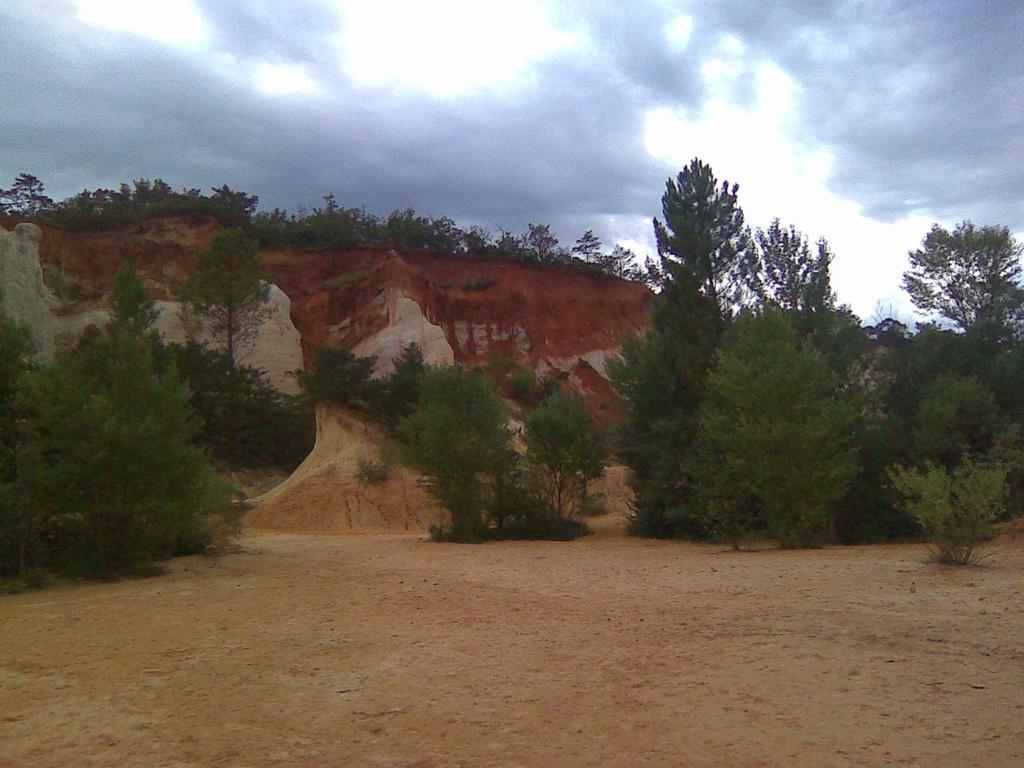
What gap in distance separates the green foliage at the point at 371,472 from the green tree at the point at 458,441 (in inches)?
400

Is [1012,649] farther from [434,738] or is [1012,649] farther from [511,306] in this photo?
[511,306]

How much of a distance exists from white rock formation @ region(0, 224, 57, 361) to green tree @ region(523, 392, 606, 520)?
31382 mm

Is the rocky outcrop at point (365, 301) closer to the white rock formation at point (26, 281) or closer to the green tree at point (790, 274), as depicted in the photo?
the white rock formation at point (26, 281)

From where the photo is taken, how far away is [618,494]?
37938 millimetres

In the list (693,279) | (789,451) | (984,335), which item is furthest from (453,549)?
(984,335)

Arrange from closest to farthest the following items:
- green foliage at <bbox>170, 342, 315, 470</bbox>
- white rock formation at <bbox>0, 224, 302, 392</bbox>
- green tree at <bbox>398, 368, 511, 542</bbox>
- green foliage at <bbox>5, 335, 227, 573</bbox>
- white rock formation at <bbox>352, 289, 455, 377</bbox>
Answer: green foliage at <bbox>5, 335, 227, 573</bbox> → green tree at <bbox>398, 368, 511, 542</bbox> → green foliage at <bbox>170, 342, 315, 470</bbox> → white rock formation at <bbox>0, 224, 302, 392</bbox> → white rock formation at <bbox>352, 289, 455, 377</bbox>

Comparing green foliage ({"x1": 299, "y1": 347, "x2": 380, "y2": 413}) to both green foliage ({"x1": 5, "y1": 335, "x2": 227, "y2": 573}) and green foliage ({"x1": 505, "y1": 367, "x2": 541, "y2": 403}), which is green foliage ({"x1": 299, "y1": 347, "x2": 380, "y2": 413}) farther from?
green foliage ({"x1": 5, "y1": 335, "x2": 227, "y2": 573})

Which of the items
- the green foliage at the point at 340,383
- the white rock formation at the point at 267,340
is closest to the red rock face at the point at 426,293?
the white rock formation at the point at 267,340

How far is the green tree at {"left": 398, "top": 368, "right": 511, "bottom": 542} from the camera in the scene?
24062 mm

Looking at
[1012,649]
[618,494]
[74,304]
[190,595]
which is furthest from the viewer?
[74,304]

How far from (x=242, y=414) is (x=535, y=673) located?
124 ft

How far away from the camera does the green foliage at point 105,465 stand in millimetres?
15578

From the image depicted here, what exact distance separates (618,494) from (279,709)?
104ft

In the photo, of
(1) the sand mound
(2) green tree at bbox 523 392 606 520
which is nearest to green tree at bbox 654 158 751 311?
(2) green tree at bbox 523 392 606 520
